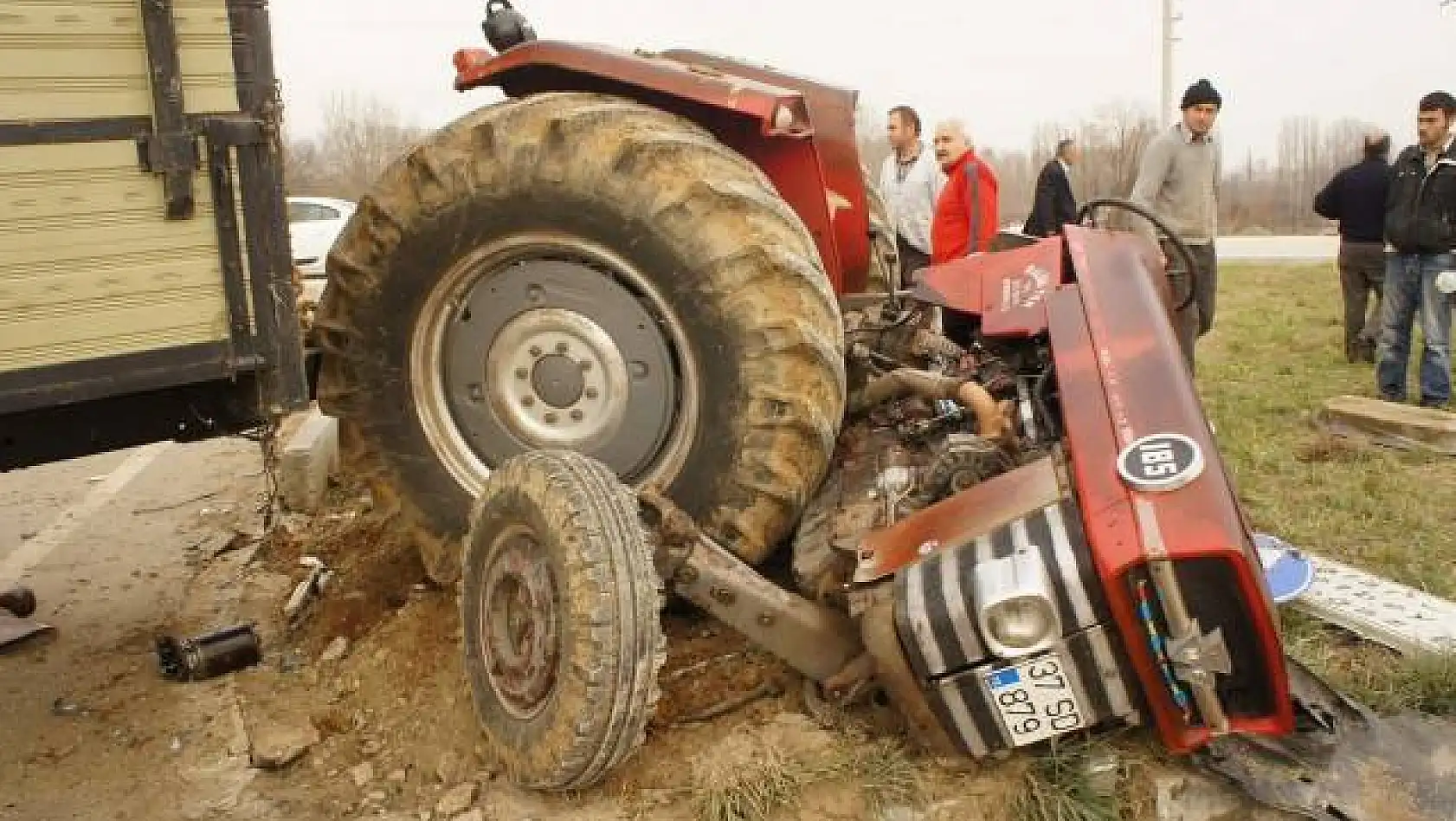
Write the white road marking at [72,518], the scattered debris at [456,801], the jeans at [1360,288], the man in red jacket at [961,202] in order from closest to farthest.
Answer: the scattered debris at [456,801], the white road marking at [72,518], the man in red jacket at [961,202], the jeans at [1360,288]

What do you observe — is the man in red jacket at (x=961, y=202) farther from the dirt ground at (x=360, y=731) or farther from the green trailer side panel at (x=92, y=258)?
the green trailer side panel at (x=92, y=258)

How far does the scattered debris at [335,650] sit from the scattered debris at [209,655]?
0.26m

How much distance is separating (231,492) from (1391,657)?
209 inches

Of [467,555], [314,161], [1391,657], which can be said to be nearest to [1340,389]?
[1391,657]

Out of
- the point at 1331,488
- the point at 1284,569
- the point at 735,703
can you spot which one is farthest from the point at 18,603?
the point at 1331,488

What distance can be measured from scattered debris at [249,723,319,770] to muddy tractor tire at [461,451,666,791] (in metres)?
0.61

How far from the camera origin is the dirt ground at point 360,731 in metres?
2.84

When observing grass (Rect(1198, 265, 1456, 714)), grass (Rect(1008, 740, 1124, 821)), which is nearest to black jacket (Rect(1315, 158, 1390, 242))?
grass (Rect(1198, 265, 1456, 714))

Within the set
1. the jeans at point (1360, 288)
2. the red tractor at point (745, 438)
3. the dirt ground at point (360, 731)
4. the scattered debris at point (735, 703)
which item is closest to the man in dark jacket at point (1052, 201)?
the jeans at point (1360, 288)

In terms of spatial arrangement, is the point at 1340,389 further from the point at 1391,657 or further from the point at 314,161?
the point at 314,161

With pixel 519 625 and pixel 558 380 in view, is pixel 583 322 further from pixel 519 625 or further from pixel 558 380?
pixel 519 625

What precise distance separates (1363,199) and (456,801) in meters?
7.83

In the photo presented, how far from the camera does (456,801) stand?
2990mm

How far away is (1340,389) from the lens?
24.3 feet
